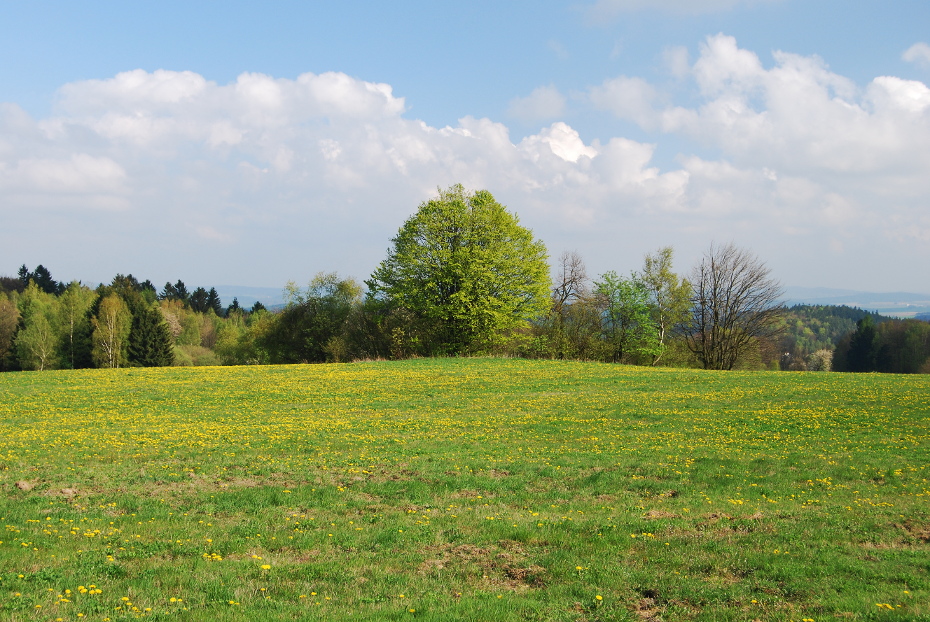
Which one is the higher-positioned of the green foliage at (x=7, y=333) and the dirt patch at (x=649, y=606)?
the green foliage at (x=7, y=333)

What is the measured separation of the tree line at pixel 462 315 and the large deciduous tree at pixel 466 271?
12 cm

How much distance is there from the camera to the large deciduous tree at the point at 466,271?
52.5 meters

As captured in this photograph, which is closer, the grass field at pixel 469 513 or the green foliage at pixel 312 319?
the grass field at pixel 469 513

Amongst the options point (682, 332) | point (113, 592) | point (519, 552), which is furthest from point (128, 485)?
point (682, 332)

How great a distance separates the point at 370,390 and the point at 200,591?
2626 centimetres

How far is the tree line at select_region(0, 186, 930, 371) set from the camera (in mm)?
53656

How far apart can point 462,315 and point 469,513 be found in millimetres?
41672

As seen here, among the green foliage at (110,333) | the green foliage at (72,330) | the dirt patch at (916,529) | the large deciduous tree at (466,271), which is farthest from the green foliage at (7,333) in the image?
the dirt patch at (916,529)

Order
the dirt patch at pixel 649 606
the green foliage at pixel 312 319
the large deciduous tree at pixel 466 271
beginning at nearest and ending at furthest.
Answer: the dirt patch at pixel 649 606, the large deciduous tree at pixel 466 271, the green foliage at pixel 312 319

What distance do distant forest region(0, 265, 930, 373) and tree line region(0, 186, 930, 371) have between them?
0.19 meters

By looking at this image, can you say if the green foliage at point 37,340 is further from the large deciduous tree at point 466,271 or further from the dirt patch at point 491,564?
the dirt patch at point 491,564

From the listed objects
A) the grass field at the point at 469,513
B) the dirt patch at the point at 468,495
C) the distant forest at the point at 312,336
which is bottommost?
the dirt patch at the point at 468,495

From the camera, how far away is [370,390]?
33.4 meters

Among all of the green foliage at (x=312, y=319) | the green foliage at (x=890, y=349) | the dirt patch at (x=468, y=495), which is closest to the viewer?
the dirt patch at (x=468, y=495)
